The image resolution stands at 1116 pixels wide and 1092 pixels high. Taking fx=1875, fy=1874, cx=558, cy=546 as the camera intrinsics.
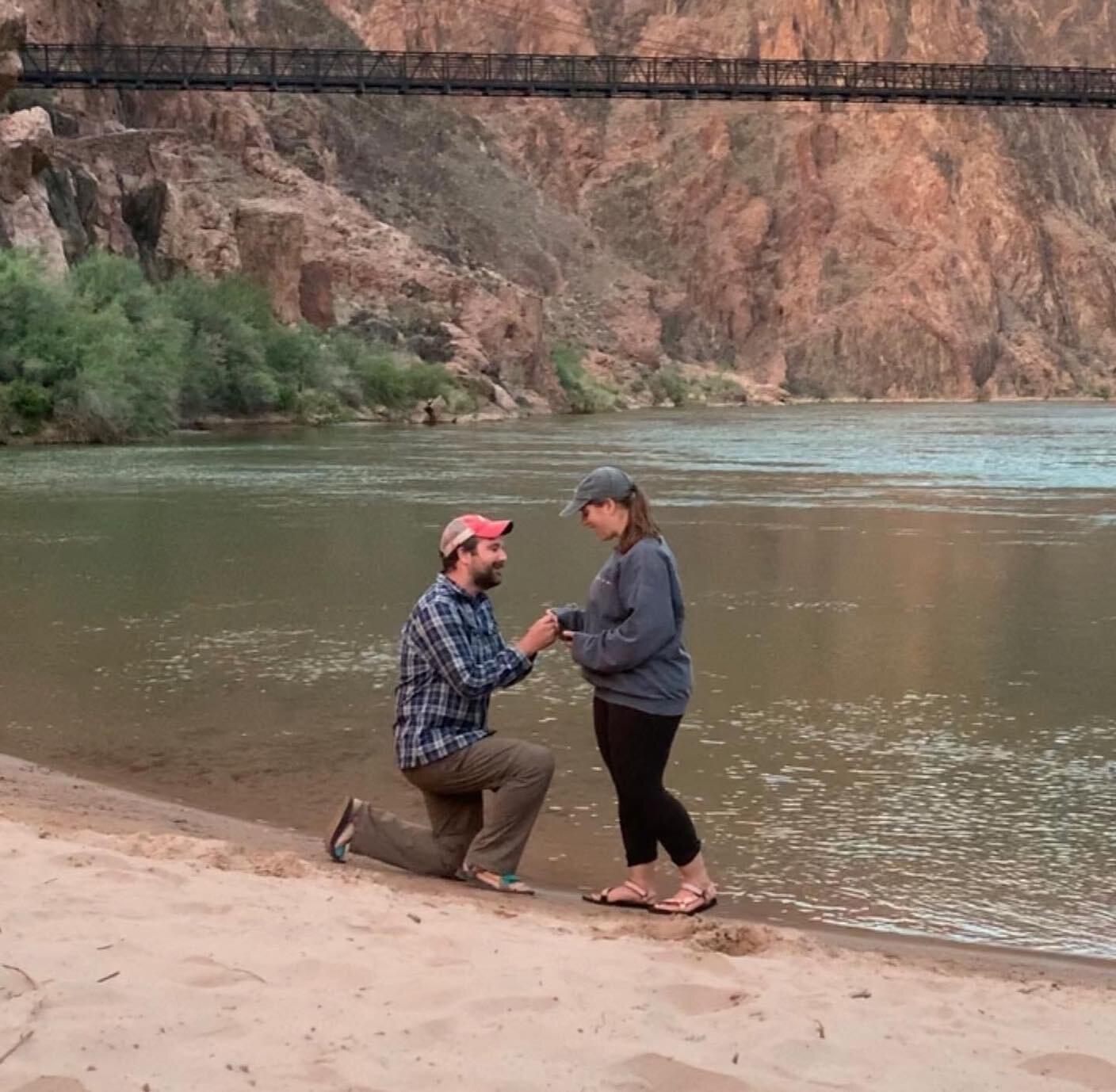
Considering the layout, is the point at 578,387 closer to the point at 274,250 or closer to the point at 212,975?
the point at 274,250

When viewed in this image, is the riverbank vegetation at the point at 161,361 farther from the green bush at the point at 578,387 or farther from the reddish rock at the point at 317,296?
the green bush at the point at 578,387

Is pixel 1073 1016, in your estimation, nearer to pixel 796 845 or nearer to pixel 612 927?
pixel 612 927

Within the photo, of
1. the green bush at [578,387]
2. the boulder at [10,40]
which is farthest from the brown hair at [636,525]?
the green bush at [578,387]

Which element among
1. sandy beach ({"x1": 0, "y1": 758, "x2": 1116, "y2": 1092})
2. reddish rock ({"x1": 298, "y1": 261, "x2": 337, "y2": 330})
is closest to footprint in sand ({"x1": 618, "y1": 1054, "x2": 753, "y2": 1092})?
sandy beach ({"x1": 0, "y1": 758, "x2": 1116, "y2": 1092})

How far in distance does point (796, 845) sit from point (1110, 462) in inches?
1098

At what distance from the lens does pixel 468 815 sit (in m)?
5.97

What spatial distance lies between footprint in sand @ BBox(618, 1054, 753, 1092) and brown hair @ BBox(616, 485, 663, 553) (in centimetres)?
197

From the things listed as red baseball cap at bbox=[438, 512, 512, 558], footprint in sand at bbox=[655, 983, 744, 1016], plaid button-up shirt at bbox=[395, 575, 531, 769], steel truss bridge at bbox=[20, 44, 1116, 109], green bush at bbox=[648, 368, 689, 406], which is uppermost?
steel truss bridge at bbox=[20, 44, 1116, 109]

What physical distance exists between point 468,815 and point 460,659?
0.64 m

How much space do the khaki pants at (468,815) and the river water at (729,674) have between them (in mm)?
318

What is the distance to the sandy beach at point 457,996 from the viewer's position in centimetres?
372

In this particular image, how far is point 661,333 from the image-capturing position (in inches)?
3907

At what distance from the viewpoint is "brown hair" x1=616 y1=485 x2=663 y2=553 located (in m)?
5.48

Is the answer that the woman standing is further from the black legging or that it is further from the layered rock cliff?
the layered rock cliff
